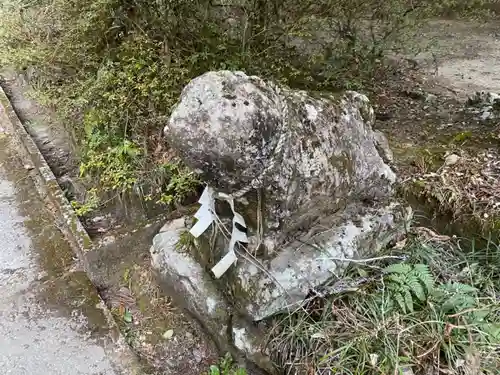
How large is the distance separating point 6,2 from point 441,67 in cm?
408

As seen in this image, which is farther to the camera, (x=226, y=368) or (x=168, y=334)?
(x=168, y=334)

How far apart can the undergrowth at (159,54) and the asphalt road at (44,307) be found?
0.56 meters

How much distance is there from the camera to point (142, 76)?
363 centimetres

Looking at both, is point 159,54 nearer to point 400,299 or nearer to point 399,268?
point 399,268

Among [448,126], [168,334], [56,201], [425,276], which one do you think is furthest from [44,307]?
[448,126]

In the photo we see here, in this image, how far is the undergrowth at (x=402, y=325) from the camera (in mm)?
2023

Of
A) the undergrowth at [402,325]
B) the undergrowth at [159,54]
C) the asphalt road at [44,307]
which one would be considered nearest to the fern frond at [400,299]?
the undergrowth at [402,325]

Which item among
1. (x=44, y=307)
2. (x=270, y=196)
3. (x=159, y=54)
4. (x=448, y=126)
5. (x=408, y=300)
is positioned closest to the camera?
(x=270, y=196)

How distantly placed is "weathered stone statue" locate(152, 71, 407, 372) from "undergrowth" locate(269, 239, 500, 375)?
12cm

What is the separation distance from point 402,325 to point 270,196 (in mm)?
799

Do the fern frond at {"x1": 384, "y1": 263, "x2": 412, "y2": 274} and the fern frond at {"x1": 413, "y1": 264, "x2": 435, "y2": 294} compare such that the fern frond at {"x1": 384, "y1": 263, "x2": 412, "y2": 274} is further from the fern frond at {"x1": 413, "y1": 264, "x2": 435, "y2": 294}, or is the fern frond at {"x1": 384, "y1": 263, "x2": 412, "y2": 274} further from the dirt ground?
the dirt ground

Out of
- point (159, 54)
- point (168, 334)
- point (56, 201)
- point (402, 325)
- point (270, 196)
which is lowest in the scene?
point (168, 334)

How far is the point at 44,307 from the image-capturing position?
2.90 meters

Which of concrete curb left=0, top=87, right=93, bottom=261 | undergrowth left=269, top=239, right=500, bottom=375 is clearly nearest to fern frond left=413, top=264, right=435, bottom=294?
undergrowth left=269, top=239, right=500, bottom=375
